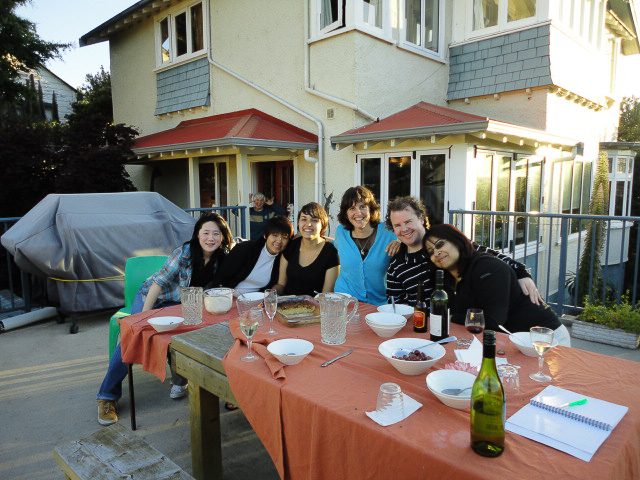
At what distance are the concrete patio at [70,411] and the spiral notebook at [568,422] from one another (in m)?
1.66

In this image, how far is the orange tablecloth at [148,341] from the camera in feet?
7.68

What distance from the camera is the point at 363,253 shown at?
339cm

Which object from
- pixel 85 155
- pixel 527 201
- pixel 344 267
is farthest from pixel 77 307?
pixel 527 201

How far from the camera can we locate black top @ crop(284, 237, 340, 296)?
3.38m

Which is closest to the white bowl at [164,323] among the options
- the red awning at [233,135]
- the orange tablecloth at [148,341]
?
the orange tablecloth at [148,341]

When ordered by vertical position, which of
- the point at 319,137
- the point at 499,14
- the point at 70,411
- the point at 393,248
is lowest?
the point at 70,411

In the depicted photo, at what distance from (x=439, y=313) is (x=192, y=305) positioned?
4.51 ft

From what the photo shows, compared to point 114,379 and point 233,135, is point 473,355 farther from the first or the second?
point 233,135

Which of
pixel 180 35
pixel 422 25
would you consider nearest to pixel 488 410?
pixel 422 25

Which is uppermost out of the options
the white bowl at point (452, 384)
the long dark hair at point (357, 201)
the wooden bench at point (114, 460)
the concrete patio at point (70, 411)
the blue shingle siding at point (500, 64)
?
the blue shingle siding at point (500, 64)

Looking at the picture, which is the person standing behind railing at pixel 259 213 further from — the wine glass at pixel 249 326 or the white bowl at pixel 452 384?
the white bowl at pixel 452 384

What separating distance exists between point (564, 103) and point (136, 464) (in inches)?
368

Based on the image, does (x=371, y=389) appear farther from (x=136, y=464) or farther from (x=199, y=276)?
(x=199, y=276)

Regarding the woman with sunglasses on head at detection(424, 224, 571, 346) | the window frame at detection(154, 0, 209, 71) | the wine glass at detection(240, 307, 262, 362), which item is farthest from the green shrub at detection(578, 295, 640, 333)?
the window frame at detection(154, 0, 209, 71)
